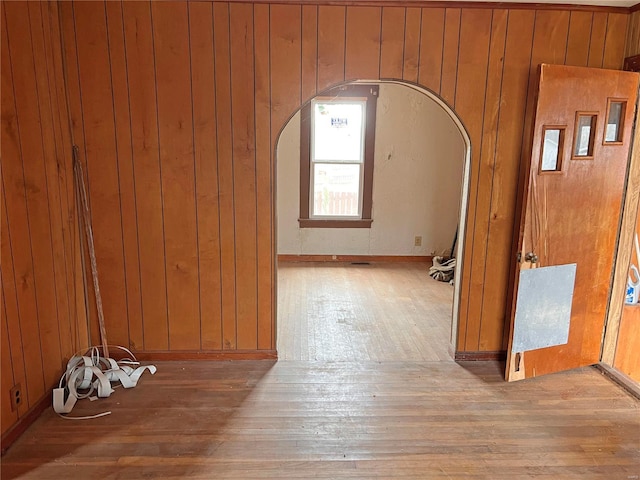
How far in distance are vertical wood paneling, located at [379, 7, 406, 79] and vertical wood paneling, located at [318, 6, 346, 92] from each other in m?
0.26

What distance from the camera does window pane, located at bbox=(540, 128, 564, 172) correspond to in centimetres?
299

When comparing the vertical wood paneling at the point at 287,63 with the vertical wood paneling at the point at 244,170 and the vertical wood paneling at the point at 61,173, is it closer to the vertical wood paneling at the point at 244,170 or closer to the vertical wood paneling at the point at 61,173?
the vertical wood paneling at the point at 244,170

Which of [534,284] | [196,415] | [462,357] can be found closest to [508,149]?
[534,284]

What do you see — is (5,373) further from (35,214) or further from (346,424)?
(346,424)

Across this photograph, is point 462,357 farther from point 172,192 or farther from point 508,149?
point 172,192

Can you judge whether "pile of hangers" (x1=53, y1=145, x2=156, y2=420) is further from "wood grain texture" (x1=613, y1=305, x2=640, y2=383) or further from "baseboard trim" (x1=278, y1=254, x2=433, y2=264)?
"wood grain texture" (x1=613, y1=305, x2=640, y2=383)

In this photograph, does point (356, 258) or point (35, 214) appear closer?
point (35, 214)

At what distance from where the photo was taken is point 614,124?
10.1ft

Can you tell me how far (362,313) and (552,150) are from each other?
2180 mm

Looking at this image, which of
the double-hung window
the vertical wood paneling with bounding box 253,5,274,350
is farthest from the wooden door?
the double-hung window

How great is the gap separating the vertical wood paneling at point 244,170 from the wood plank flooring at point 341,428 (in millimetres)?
390

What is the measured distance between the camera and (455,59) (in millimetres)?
3102

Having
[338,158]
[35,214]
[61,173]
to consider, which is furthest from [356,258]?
[35,214]

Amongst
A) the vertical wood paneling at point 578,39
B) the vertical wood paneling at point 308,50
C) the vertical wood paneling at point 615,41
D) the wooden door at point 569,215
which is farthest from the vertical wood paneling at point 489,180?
the vertical wood paneling at point 308,50
